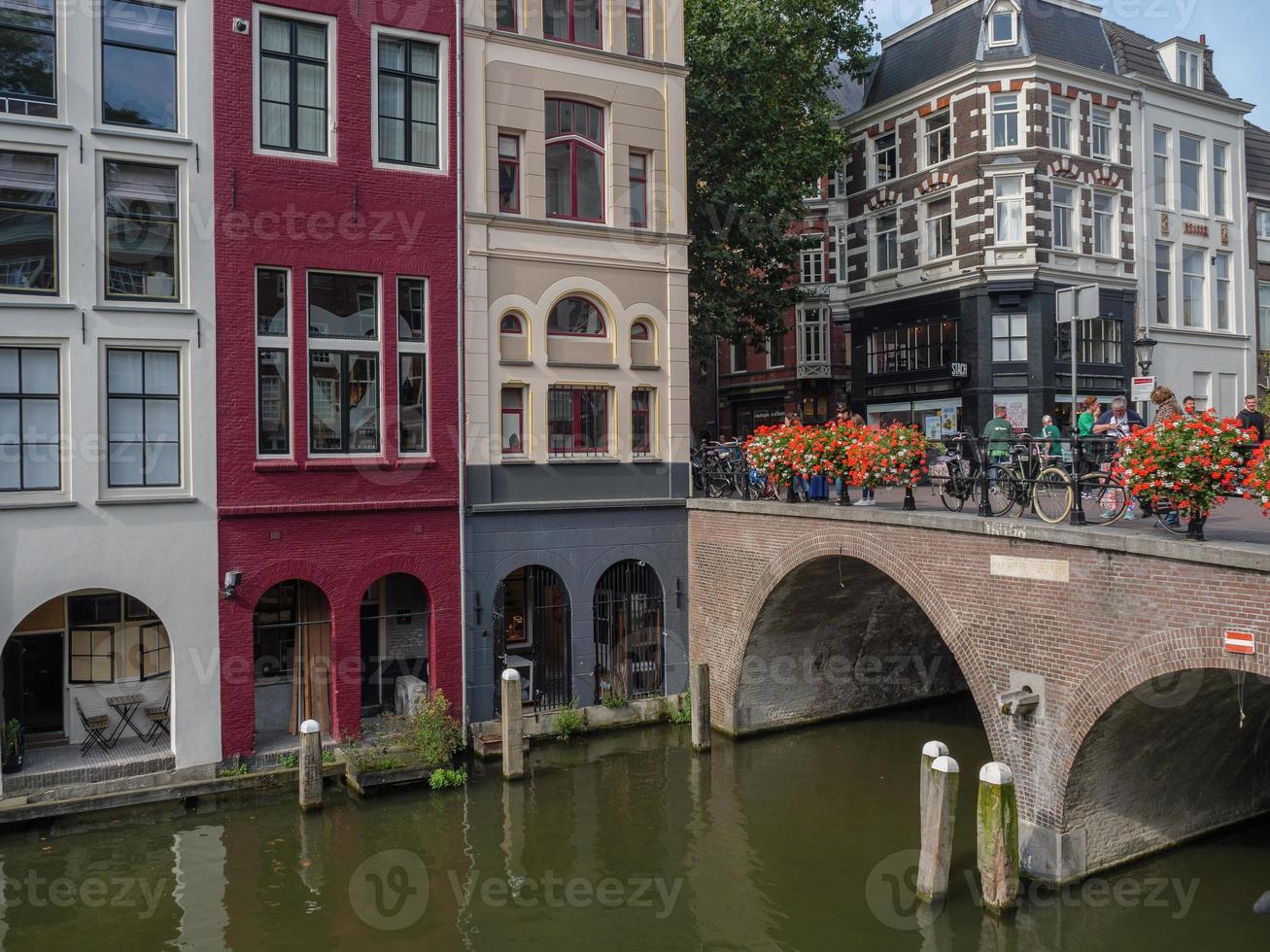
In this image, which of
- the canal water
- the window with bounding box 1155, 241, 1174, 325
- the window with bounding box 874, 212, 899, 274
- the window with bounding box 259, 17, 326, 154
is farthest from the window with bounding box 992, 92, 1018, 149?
the canal water

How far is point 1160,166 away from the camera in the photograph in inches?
1259

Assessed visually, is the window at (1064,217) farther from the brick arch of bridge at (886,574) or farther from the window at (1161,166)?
the brick arch of bridge at (886,574)

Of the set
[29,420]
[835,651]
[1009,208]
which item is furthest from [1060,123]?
[29,420]

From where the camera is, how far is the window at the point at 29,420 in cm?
1419

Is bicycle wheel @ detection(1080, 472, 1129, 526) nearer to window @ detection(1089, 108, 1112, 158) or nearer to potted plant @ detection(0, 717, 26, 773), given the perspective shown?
potted plant @ detection(0, 717, 26, 773)

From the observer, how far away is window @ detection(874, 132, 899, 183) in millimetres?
32656

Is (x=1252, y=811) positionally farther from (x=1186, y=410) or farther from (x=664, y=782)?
(x=664, y=782)

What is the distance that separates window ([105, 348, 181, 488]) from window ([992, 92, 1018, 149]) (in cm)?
2426

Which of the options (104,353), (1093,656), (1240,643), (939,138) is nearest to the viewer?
(1240,643)

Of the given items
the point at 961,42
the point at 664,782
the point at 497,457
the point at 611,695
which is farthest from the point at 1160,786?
the point at 961,42

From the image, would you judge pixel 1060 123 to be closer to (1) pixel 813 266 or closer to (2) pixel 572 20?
(1) pixel 813 266

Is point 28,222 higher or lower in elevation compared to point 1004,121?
lower

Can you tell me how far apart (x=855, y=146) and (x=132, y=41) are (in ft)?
82.0

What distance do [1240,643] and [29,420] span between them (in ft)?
51.3
